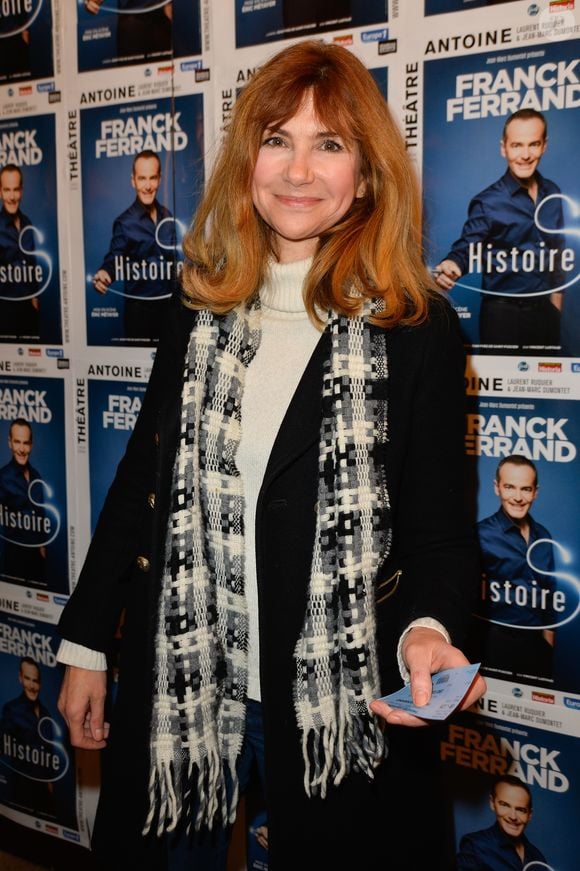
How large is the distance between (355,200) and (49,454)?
1.25 metres

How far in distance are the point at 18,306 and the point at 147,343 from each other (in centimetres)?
44

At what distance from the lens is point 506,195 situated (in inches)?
61.1

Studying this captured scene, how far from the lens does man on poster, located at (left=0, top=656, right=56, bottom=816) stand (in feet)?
7.50

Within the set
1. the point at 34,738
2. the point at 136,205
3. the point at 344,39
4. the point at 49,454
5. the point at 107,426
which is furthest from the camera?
the point at 34,738

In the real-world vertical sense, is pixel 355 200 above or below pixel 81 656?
above

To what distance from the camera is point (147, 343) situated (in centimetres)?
201

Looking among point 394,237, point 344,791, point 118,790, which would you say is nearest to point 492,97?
point 394,237

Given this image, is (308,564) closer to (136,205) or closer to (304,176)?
(304,176)

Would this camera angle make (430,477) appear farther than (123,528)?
No

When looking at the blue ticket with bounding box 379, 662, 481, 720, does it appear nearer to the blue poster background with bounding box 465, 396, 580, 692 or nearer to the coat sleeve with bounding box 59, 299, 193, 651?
the coat sleeve with bounding box 59, 299, 193, 651

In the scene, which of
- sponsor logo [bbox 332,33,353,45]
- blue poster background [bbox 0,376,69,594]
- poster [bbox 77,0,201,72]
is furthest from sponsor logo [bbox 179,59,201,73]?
blue poster background [bbox 0,376,69,594]

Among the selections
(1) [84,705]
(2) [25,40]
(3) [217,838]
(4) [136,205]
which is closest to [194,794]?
(3) [217,838]

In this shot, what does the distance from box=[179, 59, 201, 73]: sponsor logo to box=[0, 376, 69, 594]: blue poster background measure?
0.83 meters

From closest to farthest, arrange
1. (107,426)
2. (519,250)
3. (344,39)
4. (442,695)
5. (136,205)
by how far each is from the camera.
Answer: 1. (442,695)
2. (519,250)
3. (344,39)
4. (136,205)
5. (107,426)
